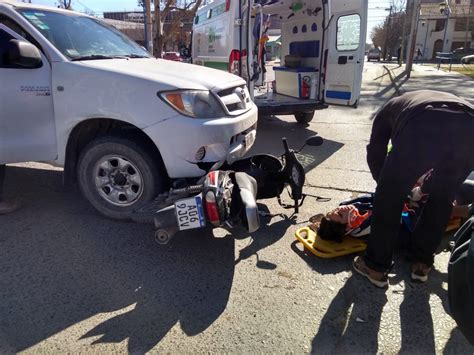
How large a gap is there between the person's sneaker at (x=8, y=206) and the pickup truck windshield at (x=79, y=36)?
167 cm

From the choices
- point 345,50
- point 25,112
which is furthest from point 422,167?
point 345,50

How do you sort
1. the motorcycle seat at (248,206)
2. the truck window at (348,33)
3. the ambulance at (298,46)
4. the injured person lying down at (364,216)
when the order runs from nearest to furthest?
1. the motorcycle seat at (248,206)
2. the injured person lying down at (364,216)
3. the ambulance at (298,46)
4. the truck window at (348,33)

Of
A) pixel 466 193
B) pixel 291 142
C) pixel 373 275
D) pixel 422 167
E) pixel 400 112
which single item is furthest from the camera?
pixel 291 142

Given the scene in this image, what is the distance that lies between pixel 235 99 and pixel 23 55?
1839 mm

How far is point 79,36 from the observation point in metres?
3.87

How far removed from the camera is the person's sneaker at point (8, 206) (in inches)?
153

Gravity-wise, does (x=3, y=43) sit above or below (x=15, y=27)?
below

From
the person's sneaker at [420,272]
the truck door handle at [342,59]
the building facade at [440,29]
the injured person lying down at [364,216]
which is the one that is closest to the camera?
the person's sneaker at [420,272]

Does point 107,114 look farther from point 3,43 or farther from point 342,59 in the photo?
point 342,59

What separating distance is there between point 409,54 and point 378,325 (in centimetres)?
1776

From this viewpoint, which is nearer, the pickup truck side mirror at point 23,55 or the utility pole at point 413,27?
the pickup truck side mirror at point 23,55

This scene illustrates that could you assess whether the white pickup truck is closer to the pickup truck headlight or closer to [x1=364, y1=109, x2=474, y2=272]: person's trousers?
the pickup truck headlight

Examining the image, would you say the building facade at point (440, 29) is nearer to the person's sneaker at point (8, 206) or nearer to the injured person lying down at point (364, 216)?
the injured person lying down at point (364, 216)

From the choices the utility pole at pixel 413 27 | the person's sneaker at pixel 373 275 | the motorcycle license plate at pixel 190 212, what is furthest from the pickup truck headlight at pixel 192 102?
the utility pole at pixel 413 27
